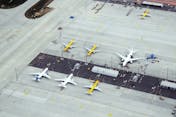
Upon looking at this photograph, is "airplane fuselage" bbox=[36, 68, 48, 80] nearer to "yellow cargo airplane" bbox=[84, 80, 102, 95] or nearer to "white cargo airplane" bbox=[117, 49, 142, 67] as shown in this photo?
"yellow cargo airplane" bbox=[84, 80, 102, 95]

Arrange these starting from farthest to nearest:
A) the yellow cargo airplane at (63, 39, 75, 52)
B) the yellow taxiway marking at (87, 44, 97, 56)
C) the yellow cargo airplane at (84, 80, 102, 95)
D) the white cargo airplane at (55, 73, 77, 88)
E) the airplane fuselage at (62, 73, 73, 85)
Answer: the yellow cargo airplane at (63, 39, 75, 52) → the yellow taxiway marking at (87, 44, 97, 56) → the airplane fuselage at (62, 73, 73, 85) → the white cargo airplane at (55, 73, 77, 88) → the yellow cargo airplane at (84, 80, 102, 95)

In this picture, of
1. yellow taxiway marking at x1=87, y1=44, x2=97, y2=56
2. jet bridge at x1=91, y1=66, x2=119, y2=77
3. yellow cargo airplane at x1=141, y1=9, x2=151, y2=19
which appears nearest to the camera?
jet bridge at x1=91, y1=66, x2=119, y2=77

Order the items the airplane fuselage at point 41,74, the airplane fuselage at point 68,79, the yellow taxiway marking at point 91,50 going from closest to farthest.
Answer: the airplane fuselage at point 68,79, the airplane fuselage at point 41,74, the yellow taxiway marking at point 91,50

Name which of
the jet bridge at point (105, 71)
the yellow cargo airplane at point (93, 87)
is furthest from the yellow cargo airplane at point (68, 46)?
the yellow cargo airplane at point (93, 87)

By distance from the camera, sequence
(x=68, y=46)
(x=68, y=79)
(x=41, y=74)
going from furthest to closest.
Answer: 1. (x=68, y=46)
2. (x=41, y=74)
3. (x=68, y=79)

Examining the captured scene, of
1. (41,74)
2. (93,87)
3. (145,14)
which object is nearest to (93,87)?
(93,87)

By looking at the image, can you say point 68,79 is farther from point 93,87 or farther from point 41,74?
point 41,74

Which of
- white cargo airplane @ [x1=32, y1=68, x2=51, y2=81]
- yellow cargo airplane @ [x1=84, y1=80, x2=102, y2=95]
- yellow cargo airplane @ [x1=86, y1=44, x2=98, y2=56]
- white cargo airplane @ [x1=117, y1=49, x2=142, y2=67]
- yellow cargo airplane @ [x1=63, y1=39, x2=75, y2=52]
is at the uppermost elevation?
white cargo airplane @ [x1=117, y1=49, x2=142, y2=67]

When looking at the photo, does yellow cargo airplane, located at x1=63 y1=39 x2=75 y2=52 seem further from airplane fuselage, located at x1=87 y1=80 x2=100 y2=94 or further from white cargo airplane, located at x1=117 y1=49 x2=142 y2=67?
airplane fuselage, located at x1=87 y1=80 x2=100 y2=94

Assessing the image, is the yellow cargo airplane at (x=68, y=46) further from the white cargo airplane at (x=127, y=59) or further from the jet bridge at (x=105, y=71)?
the white cargo airplane at (x=127, y=59)

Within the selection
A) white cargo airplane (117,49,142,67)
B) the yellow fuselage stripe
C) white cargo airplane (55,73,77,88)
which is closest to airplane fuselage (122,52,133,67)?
white cargo airplane (117,49,142,67)

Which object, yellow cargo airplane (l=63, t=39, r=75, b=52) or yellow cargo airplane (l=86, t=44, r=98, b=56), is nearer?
yellow cargo airplane (l=86, t=44, r=98, b=56)

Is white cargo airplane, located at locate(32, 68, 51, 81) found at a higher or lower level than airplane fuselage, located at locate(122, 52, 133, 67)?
lower
